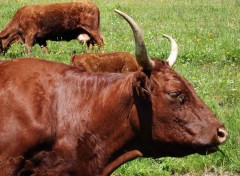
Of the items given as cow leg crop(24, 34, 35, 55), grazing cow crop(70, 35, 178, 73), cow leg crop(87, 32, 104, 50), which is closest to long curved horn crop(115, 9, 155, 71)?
grazing cow crop(70, 35, 178, 73)

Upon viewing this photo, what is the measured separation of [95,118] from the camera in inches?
179

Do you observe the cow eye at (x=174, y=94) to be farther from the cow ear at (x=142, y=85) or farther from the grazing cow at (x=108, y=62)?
the grazing cow at (x=108, y=62)

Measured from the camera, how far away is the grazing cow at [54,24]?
14703 mm

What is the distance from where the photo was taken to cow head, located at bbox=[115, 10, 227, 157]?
165 inches

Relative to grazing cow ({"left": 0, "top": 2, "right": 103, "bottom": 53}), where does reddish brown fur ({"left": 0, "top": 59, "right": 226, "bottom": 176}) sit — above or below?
above

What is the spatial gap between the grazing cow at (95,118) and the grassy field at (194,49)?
150cm

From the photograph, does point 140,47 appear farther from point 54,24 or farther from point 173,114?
point 54,24

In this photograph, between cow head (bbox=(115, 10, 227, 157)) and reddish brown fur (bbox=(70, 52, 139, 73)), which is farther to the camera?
reddish brown fur (bbox=(70, 52, 139, 73))

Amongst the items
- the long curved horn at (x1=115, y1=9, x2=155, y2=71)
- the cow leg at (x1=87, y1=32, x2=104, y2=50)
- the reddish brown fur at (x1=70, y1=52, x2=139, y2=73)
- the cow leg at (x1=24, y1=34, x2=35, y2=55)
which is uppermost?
the long curved horn at (x1=115, y1=9, x2=155, y2=71)

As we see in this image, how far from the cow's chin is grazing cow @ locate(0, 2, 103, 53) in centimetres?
1000

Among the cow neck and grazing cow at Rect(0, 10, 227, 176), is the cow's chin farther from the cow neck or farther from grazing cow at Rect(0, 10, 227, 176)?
the cow neck

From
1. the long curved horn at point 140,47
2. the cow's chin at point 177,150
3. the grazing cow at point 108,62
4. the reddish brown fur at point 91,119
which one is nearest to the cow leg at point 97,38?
the grazing cow at point 108,62

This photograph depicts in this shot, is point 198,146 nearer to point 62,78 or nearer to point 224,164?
point 62,78

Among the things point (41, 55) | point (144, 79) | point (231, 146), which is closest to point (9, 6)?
point (41, 55)
